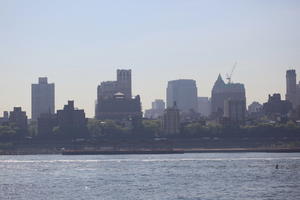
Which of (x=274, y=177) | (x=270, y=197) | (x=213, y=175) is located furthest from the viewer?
(x=213, y=175)

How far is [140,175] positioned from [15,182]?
774 inches

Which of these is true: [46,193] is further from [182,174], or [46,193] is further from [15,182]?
[182,174]

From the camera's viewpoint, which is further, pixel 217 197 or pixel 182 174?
pixel 182 174

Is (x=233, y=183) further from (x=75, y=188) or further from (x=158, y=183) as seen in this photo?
(x=75, y=188)

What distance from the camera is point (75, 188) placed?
10219 centimetres

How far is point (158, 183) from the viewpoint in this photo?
108438 millimetres

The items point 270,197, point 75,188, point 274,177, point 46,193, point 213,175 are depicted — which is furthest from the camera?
point 213,175

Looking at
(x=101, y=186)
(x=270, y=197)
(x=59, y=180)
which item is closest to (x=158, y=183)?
(x=101, y=186)

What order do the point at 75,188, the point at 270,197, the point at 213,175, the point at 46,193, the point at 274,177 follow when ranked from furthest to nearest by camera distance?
the point at 213,175, the point at 274,177, the point at 75,188, the point at 46,193, the point at 270,197

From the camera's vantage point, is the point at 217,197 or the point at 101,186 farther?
the point at 101,186

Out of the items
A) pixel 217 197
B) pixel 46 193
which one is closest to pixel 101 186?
pixel 46 193

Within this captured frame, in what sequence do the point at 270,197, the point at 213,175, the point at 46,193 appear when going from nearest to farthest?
the point at 270,197 < the point at 46,193 < the point at 213,175

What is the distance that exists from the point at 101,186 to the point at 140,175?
908 inches

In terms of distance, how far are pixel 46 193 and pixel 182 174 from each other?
3713 cm
